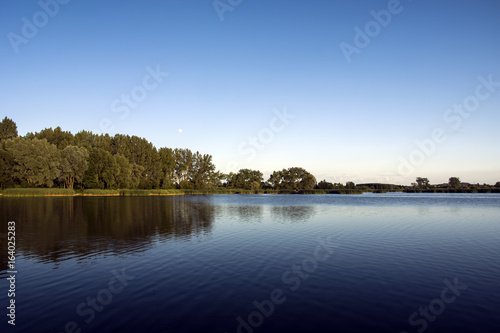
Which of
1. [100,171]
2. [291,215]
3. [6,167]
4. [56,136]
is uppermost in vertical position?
[56,136]

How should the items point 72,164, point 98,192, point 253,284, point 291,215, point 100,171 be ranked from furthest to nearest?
point 100,171 < point 98,192 < point 72,164 < point 291,215 < point 253,284

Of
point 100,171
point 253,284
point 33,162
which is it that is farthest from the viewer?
point 100,171

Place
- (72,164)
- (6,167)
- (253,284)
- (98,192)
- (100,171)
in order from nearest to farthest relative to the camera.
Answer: (253,284) → (6,167) → (72,164) → (98,192) → (100,171)

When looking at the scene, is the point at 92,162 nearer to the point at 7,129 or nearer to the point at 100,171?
the point at 100,171

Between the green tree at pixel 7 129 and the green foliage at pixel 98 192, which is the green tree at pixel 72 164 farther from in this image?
the green tree at pixel 7 129

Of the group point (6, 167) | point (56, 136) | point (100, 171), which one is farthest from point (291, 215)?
point (56, 136)

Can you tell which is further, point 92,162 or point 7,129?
point 7,129

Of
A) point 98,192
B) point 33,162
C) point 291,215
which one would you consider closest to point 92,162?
point 98,192

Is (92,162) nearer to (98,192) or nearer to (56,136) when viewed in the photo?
(98,192)

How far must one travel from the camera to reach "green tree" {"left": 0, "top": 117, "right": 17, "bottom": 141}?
5074 inches

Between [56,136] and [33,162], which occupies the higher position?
[56,136]

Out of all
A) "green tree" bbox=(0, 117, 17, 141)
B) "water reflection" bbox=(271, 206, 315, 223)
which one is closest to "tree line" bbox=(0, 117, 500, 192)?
"green tree" bbox=(0, 117, 17, 141)

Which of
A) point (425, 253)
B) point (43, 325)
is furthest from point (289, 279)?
point (425, 253)

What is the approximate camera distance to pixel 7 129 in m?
131
